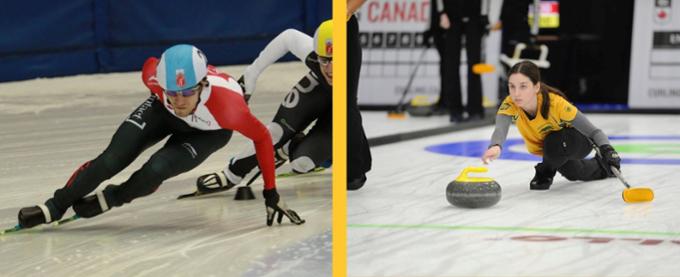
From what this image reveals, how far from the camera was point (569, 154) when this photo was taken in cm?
472

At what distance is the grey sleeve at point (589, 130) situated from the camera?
439cm

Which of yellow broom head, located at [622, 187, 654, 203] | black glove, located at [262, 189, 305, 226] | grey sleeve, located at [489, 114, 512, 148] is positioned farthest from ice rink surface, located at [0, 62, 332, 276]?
yellow broom head, located at [622, 187, 654, 203]

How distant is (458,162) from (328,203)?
8.97 feet

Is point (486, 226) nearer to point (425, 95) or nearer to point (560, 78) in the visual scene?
point (425, 95)

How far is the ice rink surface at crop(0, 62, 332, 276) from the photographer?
2908mm

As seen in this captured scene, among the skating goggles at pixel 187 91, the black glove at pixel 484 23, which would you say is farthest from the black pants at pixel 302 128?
the black glove at pixel 484 23

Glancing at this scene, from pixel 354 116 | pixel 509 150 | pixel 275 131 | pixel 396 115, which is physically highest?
pixel 275 131

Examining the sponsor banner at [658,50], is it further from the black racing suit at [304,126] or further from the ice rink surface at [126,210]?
the ice rink surface at [126,210]

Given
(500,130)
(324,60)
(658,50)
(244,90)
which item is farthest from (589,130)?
(658,50)

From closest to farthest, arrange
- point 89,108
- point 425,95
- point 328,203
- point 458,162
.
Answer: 1. point 89,108
2. point 328,203
3. point 458,162
4. point 425,95

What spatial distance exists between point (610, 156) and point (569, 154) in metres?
0.42

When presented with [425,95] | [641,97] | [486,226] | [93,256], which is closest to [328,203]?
[93,256]

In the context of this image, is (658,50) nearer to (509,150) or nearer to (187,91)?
(509,150)

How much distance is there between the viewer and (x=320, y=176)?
Result: 3.31 m
